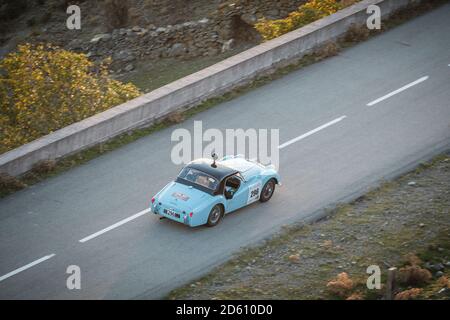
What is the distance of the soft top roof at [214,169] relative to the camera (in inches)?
835

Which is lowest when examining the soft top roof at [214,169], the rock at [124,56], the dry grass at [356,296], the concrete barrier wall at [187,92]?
the rock at [124,56]

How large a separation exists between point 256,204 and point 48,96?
26.7 ft

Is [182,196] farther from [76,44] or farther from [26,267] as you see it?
[76,44]

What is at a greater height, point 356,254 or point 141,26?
point 141,26

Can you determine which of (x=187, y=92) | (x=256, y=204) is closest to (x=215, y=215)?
(x=256, y=204)

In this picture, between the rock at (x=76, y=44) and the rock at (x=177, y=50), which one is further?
the rock at (x=76, y=44)

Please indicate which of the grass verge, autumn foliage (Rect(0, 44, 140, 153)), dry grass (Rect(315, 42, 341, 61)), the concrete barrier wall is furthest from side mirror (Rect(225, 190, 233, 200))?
dry grass (Rect(315, 42, 341, 61))

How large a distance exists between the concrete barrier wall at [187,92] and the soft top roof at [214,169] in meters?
4.11

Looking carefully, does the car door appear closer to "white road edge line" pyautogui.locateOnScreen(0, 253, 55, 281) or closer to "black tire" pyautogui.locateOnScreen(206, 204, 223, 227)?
"black tire" pyautogui.locateOnScreen(206, 204, 223, 227)

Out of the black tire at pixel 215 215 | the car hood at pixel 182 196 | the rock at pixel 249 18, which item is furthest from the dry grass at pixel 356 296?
the rock at pixel 249 18

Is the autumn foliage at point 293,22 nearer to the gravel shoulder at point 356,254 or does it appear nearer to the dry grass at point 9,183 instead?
the gravel shoulder at point 356,254

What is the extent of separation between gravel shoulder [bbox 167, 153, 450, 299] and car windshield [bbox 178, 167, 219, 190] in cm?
202

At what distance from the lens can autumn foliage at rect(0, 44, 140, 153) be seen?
26.1m

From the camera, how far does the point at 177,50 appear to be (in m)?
38.8
